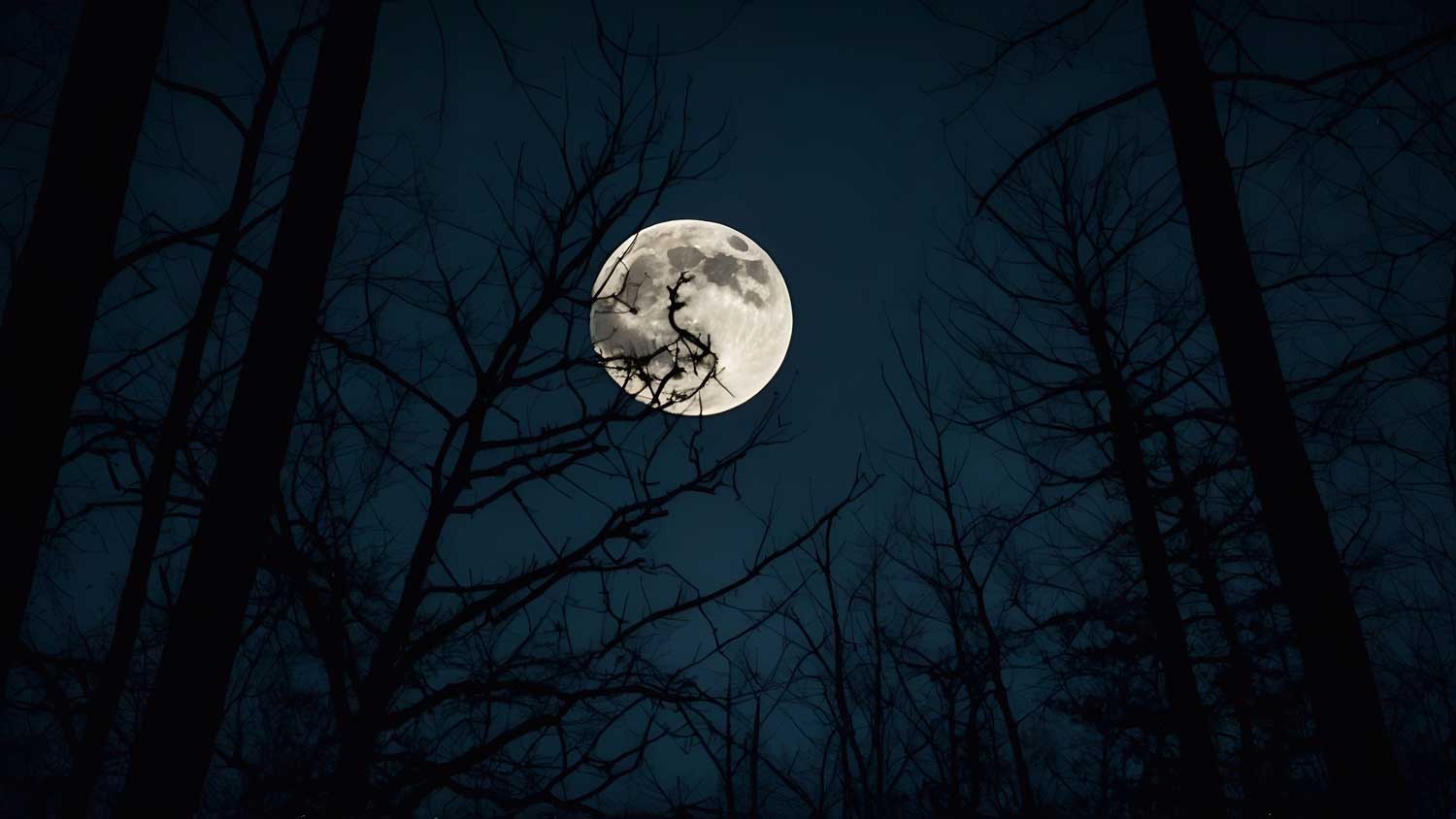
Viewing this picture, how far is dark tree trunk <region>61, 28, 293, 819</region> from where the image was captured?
10.7 ft

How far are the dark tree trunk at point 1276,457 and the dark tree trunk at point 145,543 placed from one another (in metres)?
4.64

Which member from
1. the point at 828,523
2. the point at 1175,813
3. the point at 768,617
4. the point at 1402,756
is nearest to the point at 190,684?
the point at 768,617

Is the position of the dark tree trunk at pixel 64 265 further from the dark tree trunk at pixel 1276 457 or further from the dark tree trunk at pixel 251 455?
the dark tree trunk at pixel 1276 457

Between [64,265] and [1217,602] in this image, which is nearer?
[64,265]

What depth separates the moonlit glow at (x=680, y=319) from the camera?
384cm

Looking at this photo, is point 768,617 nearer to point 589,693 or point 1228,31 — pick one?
point 589,693

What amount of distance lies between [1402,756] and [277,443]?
18.7 metres

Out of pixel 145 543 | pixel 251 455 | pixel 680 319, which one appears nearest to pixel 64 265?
pixel 251 455

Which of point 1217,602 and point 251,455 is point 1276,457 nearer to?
point 251,455

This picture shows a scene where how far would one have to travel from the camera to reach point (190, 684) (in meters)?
2.53

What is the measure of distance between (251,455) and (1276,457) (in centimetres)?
419

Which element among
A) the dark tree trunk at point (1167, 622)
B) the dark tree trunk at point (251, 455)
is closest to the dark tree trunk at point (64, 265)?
the dark tree trunk at point (251, 455)

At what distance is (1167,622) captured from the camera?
5.25 m

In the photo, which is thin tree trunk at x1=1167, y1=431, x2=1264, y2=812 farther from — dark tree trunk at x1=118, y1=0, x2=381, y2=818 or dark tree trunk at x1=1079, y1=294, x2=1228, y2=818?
dark tree trunk at x1=118, y1=0, x2=381, y2=818
